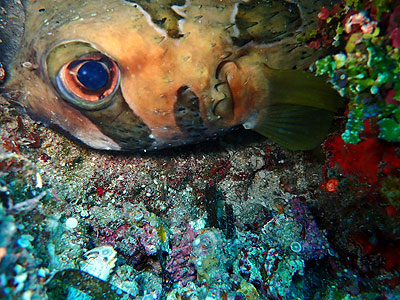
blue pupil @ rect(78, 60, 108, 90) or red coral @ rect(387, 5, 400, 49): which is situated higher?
blue pupil @ rect(78, 60, 108, 90)

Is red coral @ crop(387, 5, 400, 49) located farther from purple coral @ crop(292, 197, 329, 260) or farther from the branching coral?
purple coral @ crop(292, 197, 329, 260)

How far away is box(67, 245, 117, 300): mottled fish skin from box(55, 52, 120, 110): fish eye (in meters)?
1.19

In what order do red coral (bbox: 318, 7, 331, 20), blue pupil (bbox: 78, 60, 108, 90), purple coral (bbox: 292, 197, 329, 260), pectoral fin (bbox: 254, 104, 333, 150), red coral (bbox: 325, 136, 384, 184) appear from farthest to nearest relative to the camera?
purple coral (bbox: 292, 197, 329, 260) < pectoral fin (bbox: 254, 104, 333, 150) < red coral (bbox: 318, 7, 331, 20) < red coral (bbox: 325, 136, 384, 184) < blue pupil (bbox: 78, 60, 108, 90)

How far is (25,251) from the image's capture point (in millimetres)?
1421

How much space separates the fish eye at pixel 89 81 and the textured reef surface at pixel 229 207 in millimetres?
591

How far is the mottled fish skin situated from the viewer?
7.00ft

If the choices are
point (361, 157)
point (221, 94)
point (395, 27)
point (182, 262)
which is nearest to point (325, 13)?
point (395, 27)

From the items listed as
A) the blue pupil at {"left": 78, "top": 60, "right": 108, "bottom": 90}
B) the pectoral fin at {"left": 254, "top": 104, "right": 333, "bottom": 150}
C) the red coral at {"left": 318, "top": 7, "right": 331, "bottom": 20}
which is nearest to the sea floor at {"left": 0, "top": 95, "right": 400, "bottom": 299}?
the pectoral fin at {"left": 254, "top": 104, "right": 333, "bottom": 150}

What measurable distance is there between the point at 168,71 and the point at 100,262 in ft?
5.30

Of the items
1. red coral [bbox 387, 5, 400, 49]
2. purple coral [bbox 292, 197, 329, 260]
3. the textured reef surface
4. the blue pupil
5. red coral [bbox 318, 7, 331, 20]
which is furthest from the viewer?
purple coral [bbox 292, 197, 329, 260]

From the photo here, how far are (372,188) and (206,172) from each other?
167 cm

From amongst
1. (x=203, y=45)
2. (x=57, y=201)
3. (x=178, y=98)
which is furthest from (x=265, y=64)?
(x=57, y=201)

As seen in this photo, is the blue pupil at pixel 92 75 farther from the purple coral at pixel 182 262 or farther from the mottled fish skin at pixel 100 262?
the purple coral at pixel 182 262

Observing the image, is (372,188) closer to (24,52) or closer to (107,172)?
(107,172)
